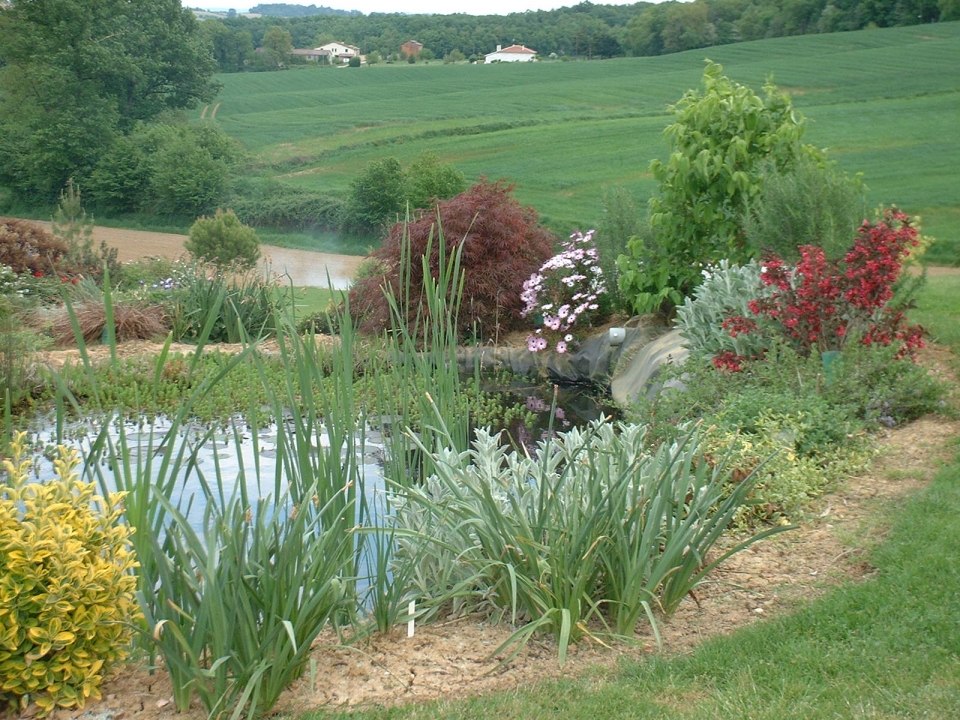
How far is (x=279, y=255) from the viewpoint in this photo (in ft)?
68.7

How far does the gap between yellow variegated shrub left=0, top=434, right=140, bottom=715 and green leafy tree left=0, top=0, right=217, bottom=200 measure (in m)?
26.6

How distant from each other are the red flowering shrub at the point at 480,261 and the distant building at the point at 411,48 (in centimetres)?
3848

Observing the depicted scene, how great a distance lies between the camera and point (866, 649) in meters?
2.70

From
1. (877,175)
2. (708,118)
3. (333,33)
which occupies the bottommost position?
(877,175)

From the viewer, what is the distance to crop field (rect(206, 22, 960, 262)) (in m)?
24.6

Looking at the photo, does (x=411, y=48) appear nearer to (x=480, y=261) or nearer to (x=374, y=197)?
(x=374, y=197)

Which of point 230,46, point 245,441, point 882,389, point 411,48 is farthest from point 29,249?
point 411,48

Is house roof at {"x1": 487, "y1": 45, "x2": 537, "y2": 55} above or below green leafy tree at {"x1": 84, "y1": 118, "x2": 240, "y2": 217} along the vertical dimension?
above

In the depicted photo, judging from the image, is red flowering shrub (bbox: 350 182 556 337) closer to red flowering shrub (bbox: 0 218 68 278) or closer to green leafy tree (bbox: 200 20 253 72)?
red flowering shrub (bbox: 0 218 68 278)

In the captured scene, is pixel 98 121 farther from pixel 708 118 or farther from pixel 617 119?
pixel 708 118

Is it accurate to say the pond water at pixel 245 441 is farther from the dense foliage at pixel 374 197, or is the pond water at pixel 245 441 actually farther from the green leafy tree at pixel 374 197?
the green leafy tree at pixel 374 197

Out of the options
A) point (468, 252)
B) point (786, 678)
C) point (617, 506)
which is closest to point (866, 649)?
point (786, 678)

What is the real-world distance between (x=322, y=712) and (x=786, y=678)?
1273 mm

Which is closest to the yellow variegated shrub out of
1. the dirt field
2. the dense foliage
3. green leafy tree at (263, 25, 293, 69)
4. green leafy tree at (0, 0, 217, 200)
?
the dirt field
